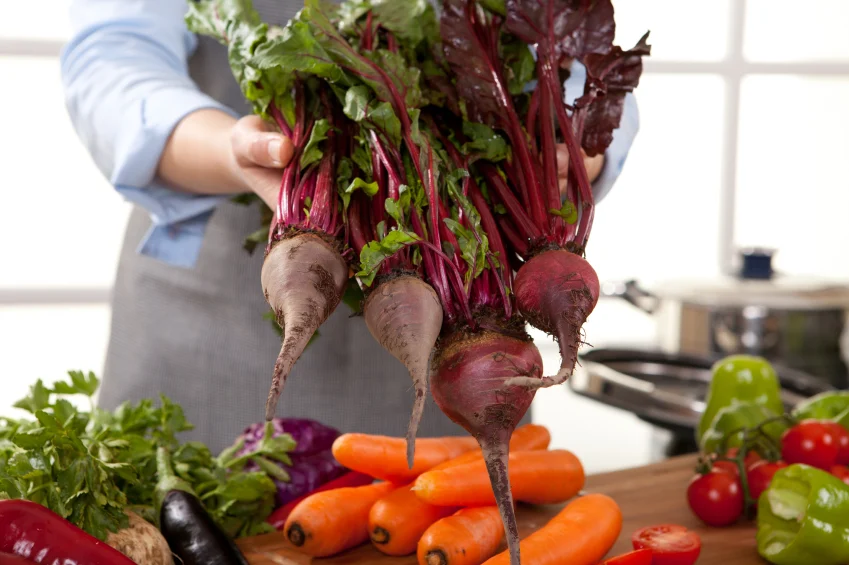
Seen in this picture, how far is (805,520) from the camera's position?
1.00 m

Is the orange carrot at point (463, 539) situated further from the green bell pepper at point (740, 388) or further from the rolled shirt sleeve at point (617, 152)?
the green bell pepper at point (740, 388)

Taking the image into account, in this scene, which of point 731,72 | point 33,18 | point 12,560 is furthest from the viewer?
point 731,72

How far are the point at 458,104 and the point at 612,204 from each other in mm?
2762

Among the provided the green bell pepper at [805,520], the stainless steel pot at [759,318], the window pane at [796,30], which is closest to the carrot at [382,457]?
the green bell pepper at [805,520]

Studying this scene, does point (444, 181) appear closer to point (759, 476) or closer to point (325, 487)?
point (325, 487)

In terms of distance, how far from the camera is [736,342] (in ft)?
6.26

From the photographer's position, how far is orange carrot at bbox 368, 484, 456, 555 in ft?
3.21

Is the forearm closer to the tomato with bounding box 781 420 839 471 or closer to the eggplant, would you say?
the eggplant

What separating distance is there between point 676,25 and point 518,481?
2.77 m

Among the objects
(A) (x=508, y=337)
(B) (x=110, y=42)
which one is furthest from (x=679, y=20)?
(A) (x=508, y=337)

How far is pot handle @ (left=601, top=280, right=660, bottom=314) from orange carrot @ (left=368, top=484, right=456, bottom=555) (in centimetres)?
100

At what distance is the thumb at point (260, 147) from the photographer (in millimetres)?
890

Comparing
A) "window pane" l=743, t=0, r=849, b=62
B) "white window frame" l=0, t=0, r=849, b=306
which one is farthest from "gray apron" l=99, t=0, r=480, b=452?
"window pane" l=743, t=0, r=849, b=62

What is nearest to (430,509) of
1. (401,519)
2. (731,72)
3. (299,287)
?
(401,519)
